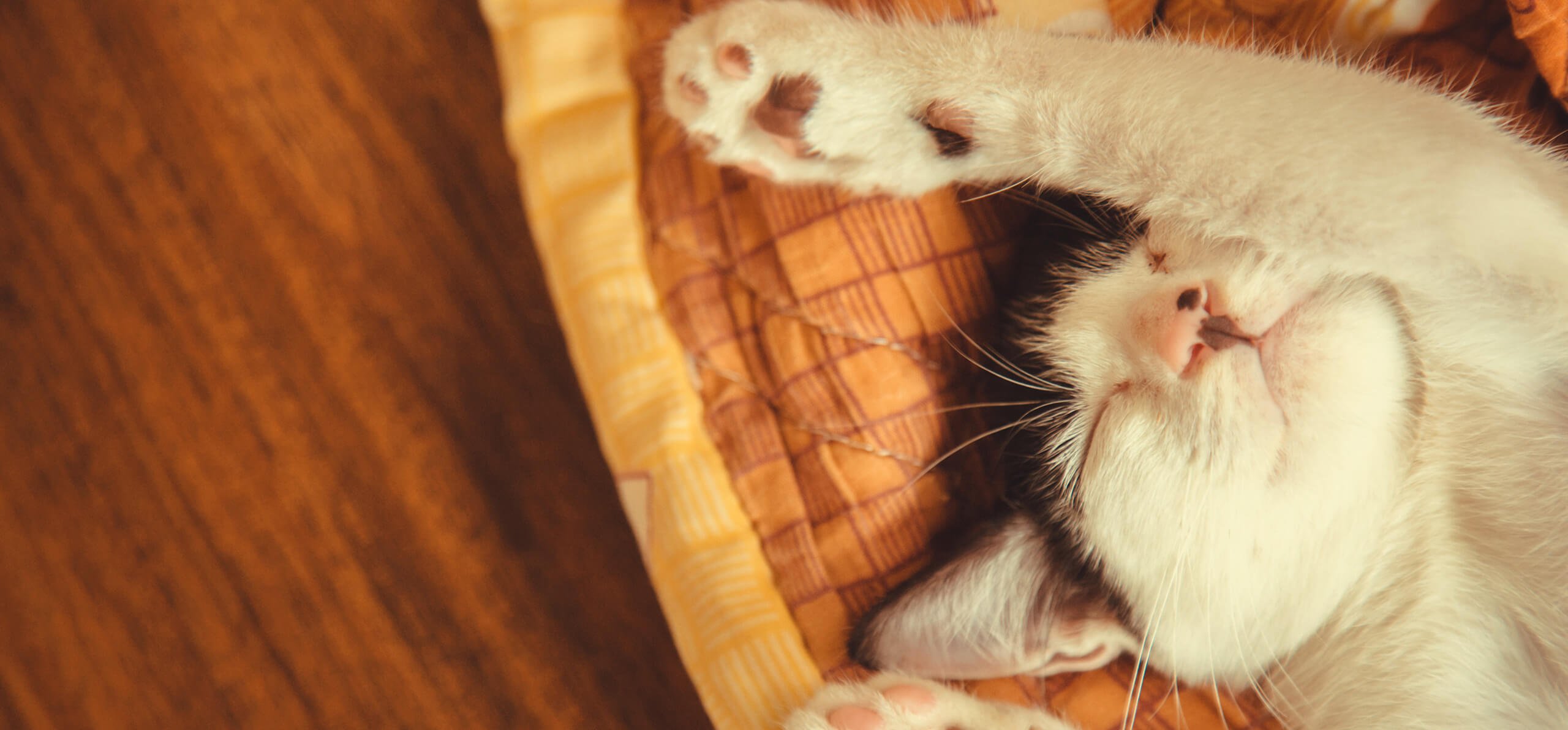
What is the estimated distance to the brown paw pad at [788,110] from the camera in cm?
75

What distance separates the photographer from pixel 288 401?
1.24 metres

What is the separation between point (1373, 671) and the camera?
30.7 inches

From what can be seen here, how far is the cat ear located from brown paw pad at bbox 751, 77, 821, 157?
1.37 ft

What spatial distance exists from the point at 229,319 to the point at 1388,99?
1.44m

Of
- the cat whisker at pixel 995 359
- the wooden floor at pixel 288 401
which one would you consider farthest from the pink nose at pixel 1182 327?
the wooden floor at pixel 288 401

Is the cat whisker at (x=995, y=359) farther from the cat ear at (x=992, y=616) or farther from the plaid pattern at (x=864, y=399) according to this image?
the cat ear at (x=992, y=616)

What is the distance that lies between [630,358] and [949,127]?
460 mm

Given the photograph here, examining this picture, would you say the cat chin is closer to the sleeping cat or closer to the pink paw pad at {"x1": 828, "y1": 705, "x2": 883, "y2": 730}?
the sleeping cat

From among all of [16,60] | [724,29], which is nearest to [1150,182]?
[724,29]

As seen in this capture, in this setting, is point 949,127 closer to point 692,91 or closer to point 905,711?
point 692,91

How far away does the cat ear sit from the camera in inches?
31.5

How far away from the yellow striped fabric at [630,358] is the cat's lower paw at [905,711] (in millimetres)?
62

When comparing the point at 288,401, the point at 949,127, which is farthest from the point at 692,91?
the point at 288,401

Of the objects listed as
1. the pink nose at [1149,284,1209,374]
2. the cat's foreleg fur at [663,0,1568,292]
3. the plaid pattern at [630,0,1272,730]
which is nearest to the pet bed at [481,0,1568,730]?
the plaid pattern at [630,0,1272,730]
